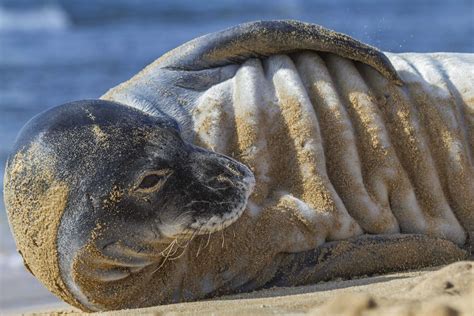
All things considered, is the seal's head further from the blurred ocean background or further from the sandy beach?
the blurred ocean background

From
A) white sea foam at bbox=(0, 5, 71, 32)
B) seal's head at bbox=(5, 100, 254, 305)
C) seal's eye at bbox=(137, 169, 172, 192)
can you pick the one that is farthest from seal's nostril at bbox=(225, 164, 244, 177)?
white sea foam at bbox=(0, 5, 71, 32)

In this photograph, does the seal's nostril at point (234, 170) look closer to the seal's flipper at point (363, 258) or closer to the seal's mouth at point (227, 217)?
the seal's mouth at point (227, 217)

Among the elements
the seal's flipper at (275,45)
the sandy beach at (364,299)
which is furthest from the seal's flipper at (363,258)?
the seal's flipper at (275,45)

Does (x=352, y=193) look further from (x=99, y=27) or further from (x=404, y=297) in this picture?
(x=99, y=27)

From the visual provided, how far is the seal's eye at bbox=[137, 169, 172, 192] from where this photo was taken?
5.14m

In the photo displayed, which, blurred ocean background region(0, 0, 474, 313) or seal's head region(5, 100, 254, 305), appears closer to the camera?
seal's head region(5, 100, 254, 305)

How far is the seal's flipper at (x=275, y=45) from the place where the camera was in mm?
6020

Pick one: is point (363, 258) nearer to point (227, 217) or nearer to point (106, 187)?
point (227, 217)

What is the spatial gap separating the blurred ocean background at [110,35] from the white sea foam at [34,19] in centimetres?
2

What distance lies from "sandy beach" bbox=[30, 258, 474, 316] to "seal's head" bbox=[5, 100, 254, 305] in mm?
353

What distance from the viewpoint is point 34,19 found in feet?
76.8

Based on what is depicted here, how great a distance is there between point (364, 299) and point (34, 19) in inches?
803

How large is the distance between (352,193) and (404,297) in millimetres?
1740

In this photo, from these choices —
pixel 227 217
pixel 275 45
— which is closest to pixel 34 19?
pixel 275 45
